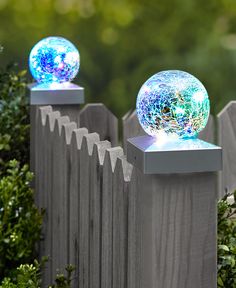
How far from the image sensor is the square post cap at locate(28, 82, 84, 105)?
371cm

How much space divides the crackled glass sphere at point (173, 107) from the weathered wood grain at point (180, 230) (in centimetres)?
16

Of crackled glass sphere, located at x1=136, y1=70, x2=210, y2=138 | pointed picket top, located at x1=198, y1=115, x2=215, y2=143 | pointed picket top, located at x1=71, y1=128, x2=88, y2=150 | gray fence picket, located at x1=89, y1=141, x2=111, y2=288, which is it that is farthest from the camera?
pointed picket top, located at x1=198, y1=115, x2=215, y2=143

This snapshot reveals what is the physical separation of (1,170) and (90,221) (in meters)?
1.42

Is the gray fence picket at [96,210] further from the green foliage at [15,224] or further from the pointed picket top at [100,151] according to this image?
the green foliage at [15,224]

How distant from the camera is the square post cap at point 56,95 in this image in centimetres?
371

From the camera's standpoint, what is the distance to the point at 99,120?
416 cm

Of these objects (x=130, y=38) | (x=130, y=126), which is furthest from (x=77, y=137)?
(x=130, y=38)

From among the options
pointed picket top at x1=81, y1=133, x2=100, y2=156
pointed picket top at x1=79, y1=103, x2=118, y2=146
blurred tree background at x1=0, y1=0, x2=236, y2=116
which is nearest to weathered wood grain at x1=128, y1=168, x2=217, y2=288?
pointed picket top at x1=81, y1=133, x2=100, y2=156

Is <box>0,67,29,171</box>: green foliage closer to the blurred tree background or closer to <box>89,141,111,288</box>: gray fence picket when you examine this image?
<box>89,141,111,288</box>: gray fence picket

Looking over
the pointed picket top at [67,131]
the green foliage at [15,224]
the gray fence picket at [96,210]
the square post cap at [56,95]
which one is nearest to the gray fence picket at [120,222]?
the gray fence picket at [96,210]

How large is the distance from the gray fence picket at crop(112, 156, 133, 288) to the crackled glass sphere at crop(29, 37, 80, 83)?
1.44 meters

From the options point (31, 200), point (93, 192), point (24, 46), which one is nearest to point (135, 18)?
point (24, 46)

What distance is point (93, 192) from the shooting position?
264 cm

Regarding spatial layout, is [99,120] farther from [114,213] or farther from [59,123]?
[114,213]
